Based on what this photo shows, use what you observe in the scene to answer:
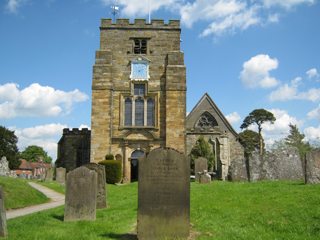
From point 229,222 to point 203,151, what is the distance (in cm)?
2364

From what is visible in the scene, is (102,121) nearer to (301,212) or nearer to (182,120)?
(182,120)

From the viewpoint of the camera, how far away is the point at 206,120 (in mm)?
38406

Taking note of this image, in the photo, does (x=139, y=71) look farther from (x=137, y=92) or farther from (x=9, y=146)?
(x=9, y=146)

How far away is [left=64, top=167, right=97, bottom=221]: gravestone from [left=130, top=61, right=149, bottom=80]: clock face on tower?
66.4ft

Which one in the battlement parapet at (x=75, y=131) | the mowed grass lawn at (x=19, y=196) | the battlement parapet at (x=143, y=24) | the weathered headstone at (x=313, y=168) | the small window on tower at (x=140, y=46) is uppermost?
the battlement parapet at (x=143, y=24)

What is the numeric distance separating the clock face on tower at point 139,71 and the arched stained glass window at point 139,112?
171cm

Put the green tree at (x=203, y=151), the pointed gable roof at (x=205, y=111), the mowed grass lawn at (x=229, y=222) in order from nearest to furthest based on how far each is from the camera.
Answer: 1. the mowed grass lawn at (x=229, y=222)
2. the green tree at (x=203, y=151)
3. the pointed gable roof at (x=205, y=111)

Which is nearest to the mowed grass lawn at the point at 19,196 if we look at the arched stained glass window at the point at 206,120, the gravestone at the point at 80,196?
the gravestone at the point at 80,196

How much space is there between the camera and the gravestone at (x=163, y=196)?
24.5ft

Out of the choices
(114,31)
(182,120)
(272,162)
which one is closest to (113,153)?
(182,120)

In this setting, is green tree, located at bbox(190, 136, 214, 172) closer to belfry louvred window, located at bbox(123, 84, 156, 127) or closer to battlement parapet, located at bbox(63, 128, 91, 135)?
belfry louvred window, located at bbox(123, 84, 156, 127)

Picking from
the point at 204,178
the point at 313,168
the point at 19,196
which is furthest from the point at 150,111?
the point at 313,168

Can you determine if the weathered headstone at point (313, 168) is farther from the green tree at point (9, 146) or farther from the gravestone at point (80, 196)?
the green tree at point (9, 146)

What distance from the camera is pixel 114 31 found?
31172mm
